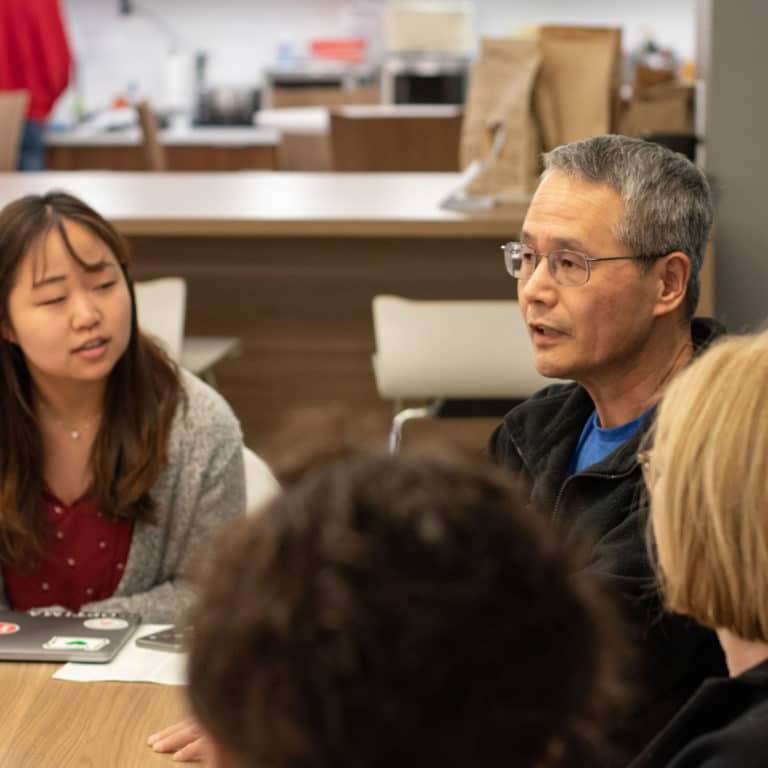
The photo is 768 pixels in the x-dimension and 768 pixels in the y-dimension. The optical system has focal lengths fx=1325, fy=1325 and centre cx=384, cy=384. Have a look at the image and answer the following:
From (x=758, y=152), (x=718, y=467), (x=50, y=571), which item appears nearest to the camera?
(x=718, y=467)

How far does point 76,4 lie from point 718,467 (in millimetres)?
7860

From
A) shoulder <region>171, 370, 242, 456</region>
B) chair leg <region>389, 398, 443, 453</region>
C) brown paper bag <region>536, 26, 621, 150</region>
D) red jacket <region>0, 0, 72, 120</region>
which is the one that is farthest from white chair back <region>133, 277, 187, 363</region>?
red jacket <region>0, 0, 72, 120</region>

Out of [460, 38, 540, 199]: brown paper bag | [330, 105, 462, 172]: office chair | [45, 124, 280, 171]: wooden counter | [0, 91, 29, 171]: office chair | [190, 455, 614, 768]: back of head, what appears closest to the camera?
[190, 455, 614, 768]: back of head

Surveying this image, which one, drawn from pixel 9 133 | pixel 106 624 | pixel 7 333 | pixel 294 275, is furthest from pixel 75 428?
pixel 9 133

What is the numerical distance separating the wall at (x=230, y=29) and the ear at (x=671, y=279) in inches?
261

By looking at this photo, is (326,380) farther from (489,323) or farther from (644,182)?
(644,182)

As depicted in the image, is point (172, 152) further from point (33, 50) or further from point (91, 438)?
point (91, 438)

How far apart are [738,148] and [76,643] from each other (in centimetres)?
199

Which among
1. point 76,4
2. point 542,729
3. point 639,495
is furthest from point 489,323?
point 76,4

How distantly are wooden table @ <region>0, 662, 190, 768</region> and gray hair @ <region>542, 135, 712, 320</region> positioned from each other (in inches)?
31.8

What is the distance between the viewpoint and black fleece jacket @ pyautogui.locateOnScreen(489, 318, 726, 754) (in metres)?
1.42

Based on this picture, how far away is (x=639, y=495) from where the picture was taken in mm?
1530

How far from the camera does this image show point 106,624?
1.67 m

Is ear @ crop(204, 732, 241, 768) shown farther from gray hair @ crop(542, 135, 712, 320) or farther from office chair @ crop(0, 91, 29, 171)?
office chair @ crop(0, 91, 29, 171)
